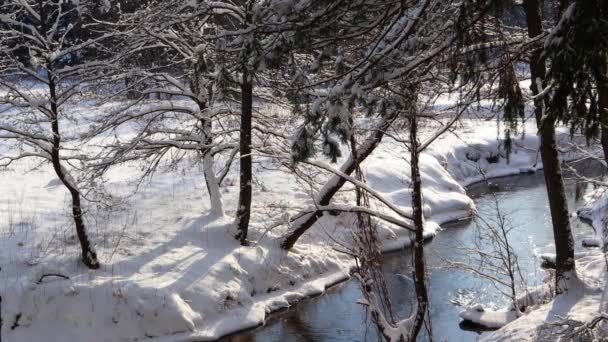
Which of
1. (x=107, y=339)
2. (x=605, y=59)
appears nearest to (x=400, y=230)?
(x=107, y=339)

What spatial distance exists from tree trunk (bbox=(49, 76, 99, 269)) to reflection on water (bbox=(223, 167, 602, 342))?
3.20 meters

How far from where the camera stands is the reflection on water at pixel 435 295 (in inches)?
438

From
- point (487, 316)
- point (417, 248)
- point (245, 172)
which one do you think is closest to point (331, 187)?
point (245, 172)

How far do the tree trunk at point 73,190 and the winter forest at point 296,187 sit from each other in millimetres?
37

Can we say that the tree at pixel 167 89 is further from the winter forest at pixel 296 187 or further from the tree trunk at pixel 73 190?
the tree trunk at pixel 73 190

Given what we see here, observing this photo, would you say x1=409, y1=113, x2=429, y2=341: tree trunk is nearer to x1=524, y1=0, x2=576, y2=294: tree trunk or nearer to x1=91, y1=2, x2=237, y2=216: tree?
x1=524, y1=0, x2=576, y2=294: tree trunk

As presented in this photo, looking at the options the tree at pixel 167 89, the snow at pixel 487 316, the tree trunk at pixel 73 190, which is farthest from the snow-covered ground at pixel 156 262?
the snow at pixel 487 316

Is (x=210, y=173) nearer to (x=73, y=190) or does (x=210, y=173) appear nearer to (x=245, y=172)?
(x=245, y=172)

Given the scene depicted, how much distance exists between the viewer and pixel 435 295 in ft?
41.0

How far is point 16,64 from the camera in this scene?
10.2 metres

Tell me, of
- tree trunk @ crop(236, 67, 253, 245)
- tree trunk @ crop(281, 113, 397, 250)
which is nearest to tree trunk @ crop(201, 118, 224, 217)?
tree trunk @ crop(236, 67, 253, 245)

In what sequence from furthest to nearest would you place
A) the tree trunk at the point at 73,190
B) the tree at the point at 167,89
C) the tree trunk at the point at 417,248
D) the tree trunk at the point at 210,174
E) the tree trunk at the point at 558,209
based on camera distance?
the tree trunk at the point at 210,174 < the tree at the point at 167,89 < the tree trunk at the point at 73,190 < the tree trunk at the point at 558,209 < the tree trunk at the point at 417,248

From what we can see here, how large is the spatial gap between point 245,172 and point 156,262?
2780 mm

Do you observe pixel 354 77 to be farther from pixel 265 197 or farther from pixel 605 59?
pixel 265 197
